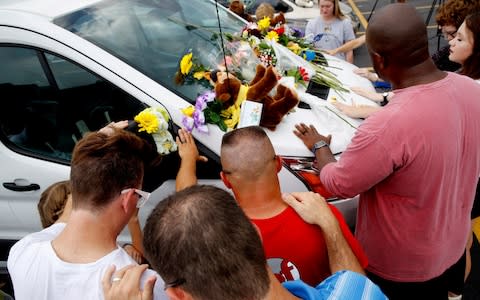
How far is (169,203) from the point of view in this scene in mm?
1172

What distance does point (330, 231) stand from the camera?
1658mm

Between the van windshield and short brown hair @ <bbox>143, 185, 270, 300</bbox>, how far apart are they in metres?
1.46

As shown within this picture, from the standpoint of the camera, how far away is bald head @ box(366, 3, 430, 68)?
168cm

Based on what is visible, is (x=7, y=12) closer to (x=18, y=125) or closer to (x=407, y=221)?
(x=18, y=125)

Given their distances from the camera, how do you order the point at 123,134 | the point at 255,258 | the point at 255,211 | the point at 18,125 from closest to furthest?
1. the point at 255,258
2. the point at 255,211
3. the point at 123,134
4. the point at 18,125

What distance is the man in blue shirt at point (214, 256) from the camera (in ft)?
3.45

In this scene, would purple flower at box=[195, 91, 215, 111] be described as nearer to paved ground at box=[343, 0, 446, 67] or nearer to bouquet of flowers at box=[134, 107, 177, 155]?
bouquet of flowers at box=[134, 107, 177, 155]

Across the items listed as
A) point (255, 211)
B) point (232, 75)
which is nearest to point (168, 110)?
point (232, 75)

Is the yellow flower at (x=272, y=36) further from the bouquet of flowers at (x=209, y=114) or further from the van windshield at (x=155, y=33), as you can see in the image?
the bouquet of flowers at (x=209, y=114)

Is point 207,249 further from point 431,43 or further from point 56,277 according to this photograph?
point 431,43

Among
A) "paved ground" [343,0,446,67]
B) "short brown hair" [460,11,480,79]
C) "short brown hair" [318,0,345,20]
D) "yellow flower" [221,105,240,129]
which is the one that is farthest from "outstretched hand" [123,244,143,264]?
"paved ground" [343,0,446,67]

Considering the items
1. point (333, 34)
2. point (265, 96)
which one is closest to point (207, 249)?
point (265, 96)

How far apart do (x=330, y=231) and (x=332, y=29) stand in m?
3.47

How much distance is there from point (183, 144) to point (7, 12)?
126 centimetres
